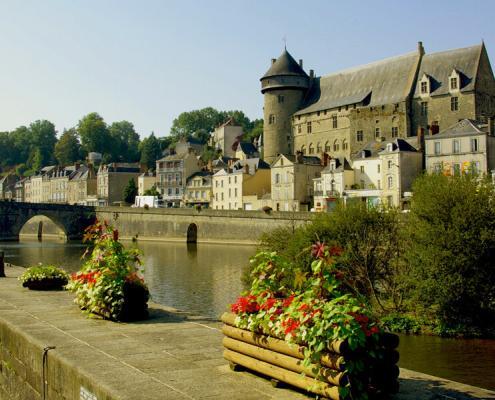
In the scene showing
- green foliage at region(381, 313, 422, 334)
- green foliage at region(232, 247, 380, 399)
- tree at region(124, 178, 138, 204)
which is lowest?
green foliage at region(381, 313, 422, 334)

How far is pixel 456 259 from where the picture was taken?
18.9 meters

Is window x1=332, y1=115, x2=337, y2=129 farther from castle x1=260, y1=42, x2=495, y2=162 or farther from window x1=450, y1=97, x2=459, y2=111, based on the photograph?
window x1=450, y1=97, x2=459, y2=111

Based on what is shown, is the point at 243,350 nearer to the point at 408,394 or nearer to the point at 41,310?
the point at 408,394

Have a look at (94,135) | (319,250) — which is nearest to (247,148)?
(94,135)

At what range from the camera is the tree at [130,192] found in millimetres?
88875

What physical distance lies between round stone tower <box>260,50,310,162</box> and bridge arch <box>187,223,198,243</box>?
46.6ft

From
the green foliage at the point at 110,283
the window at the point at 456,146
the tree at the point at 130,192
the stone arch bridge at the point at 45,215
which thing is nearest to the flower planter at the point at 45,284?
the green foliage at the point at 110,283

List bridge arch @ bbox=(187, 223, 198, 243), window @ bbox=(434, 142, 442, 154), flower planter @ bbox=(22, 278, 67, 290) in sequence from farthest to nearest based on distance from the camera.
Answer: bridge arch @ bbox=(187, 223, 198, 243) < window @ bbox=(434, 142, 442, 154) < flower planter @ bbox=(22, 278, 67, 290)

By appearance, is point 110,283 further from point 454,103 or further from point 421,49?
point 421,49

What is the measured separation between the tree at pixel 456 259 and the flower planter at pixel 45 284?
11.3m

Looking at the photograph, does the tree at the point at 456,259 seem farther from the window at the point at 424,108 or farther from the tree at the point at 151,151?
the tree at the point at 151,151

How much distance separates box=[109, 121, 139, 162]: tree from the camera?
421 feet

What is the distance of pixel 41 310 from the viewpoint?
31.9ft


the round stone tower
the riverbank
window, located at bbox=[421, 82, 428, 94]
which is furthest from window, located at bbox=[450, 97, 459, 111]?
the riverbank
